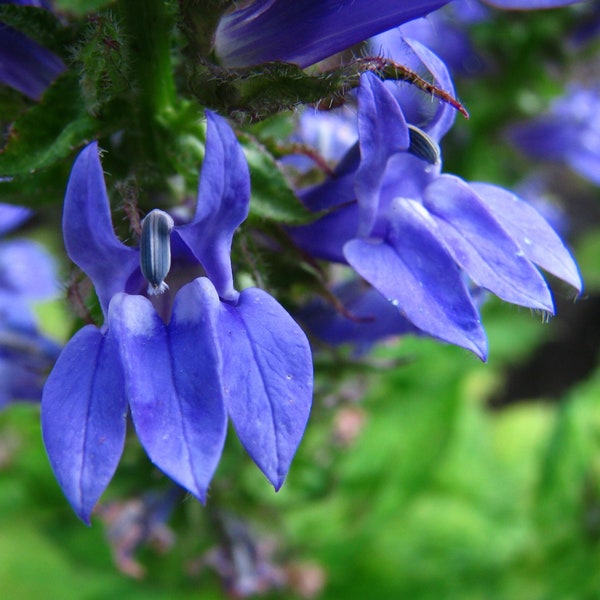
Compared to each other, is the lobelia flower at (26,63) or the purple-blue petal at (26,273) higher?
the lobelia flower at (26,63)

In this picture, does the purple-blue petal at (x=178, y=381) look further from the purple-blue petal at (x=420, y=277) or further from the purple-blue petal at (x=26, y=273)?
the purple-blue petal at (x=26, y=273)

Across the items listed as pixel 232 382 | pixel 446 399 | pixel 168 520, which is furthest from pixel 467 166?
pixel 232 382

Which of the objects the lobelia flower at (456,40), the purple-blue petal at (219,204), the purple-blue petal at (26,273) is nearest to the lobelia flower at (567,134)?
the lobelia flower at (456,40)

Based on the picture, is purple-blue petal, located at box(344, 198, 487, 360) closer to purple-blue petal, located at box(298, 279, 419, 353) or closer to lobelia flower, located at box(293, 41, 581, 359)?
lobelia flower, located at box(293, 41, 581, 359)

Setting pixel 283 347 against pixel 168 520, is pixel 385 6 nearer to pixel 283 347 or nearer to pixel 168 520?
pixel 283 347

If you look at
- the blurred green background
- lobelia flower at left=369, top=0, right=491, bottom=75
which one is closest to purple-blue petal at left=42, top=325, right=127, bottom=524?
the blurred green background

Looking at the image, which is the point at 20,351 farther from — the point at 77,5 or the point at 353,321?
the point at 77,5

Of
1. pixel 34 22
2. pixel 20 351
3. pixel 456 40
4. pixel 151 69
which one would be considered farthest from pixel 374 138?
pixel 456 40
